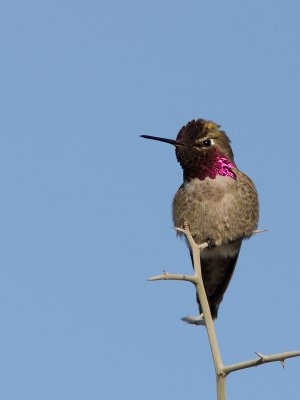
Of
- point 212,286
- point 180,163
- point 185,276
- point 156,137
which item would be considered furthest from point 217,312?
point 185,276

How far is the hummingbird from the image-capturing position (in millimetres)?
6324

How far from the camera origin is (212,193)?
20.8ft

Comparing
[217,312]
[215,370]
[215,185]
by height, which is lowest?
[215,370]

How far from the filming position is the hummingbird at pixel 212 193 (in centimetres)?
632

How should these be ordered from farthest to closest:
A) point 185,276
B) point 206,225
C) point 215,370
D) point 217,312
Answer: point 217,312 → point 206,225 → point 185,276 → point 215,370

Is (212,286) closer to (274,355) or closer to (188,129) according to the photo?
(188,129)

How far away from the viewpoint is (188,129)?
6.42 m

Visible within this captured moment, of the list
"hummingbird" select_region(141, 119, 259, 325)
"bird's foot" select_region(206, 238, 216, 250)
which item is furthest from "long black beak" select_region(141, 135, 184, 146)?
"bird's foot" select_region(206, 238, 216, 250)

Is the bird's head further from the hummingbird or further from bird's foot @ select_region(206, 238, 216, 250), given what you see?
bird's foot @ select_region(206, 238, 216, 250)

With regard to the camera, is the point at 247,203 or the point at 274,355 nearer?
the point at 274,355

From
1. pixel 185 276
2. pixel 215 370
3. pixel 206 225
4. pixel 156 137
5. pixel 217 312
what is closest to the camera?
pixel 215 370

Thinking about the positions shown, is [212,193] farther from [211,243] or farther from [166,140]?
[166,140]

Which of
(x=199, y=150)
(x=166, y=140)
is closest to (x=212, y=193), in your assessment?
(x=199, y=150)

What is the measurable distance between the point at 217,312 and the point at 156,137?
1.95 m
